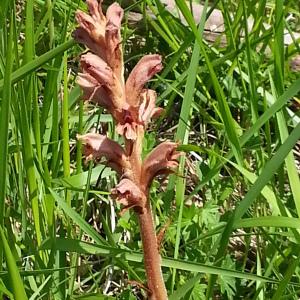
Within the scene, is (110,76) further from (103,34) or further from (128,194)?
(128,194)

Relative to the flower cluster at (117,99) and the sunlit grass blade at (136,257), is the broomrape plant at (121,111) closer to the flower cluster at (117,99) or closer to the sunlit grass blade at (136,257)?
the flower cluster at (117,99)

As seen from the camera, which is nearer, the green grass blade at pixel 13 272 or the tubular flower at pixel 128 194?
the tubular flower at pixel 128 194

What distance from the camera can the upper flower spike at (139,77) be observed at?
1.49 m

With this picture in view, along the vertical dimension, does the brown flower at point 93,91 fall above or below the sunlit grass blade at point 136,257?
above

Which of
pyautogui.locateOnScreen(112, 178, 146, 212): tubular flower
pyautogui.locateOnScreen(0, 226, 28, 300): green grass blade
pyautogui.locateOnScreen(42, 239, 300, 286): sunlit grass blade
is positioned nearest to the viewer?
pyautogui.locateOnScreen(112, 178, 146, 212): tubular flower

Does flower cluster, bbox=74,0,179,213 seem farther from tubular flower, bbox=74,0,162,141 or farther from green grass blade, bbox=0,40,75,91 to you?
green grass blade, bbox=0,40,75,91

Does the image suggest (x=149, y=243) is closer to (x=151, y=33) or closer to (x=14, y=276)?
(x=14, y=276)

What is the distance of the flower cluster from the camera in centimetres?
144

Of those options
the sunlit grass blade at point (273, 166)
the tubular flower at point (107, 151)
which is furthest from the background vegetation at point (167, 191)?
the tubular flower at point (107, 151)

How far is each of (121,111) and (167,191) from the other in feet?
2.13

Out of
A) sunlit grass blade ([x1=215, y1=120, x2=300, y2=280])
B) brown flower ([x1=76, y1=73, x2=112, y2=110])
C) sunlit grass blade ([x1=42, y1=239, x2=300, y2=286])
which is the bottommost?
sunlit grass blade ([x1=42, y1=239, x2=300, y2=286])

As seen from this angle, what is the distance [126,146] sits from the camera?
1479 mm

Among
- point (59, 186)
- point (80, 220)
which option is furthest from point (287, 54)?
point (80, 220)

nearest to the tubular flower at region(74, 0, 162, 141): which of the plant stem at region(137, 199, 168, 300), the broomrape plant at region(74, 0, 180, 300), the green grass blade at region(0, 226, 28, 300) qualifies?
the broomrape plant at region(74, 0, 180, 300)
